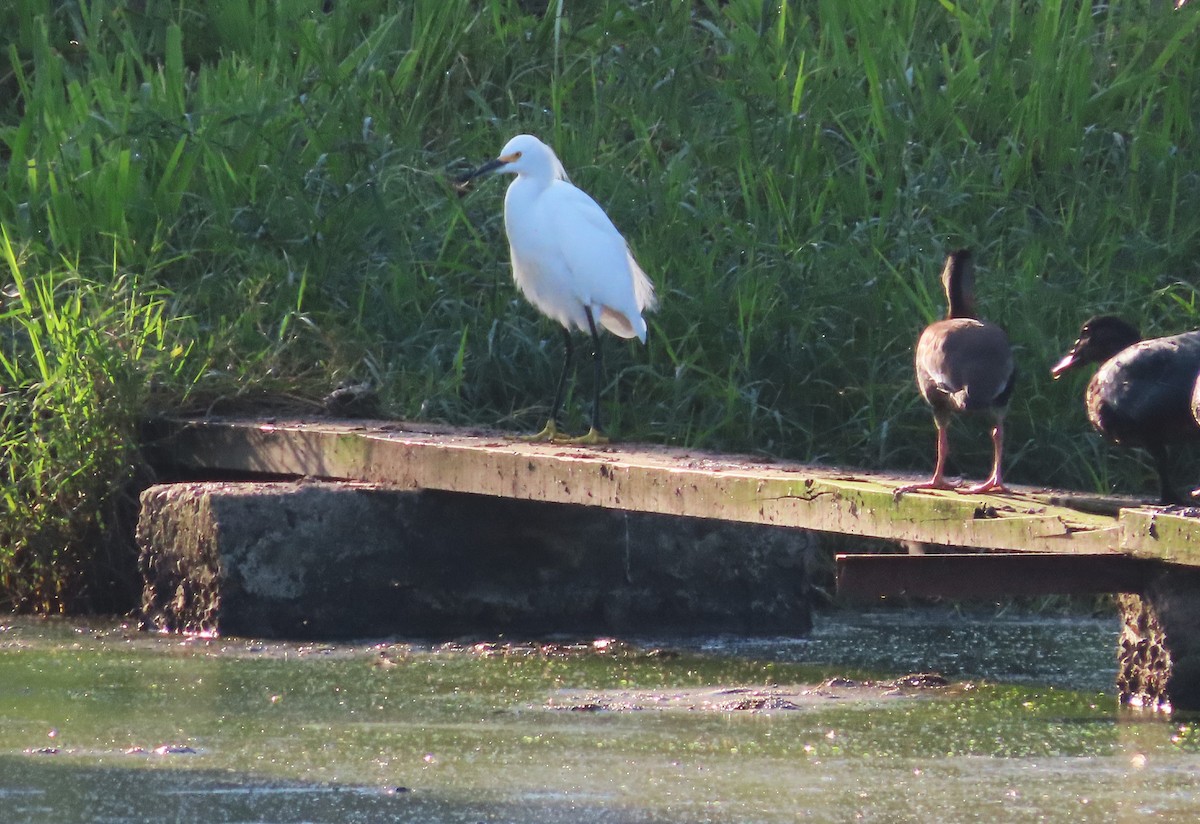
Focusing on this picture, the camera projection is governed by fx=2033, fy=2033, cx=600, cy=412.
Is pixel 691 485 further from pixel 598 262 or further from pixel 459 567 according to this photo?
pixel 598 262

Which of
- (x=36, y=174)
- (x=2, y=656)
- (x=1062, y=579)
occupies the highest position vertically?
(x=36, y=174)

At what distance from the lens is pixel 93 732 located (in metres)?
4.22

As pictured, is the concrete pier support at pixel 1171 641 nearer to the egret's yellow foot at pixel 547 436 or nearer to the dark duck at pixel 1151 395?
the dark duck at pixel 1151 395

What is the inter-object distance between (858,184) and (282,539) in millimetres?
3268

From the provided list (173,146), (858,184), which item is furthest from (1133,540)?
(173,146)

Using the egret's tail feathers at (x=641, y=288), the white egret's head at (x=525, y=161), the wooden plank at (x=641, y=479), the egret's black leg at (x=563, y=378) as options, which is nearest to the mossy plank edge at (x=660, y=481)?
the wooden plank at (x=641, y=479)

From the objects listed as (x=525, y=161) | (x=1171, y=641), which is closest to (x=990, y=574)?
(x=1171, y=641)

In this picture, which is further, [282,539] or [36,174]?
[36,174]

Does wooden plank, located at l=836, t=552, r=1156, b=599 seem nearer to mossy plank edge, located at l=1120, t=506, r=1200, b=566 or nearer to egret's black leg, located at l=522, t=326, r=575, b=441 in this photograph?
mossy plank edge, located at l=1120, t=506, r=1200, b=566

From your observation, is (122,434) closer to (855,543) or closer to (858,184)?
(855,543)

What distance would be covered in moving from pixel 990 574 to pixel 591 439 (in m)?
1.94

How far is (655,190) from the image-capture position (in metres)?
8.23

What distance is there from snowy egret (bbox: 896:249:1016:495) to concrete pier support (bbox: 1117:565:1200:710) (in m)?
0.50

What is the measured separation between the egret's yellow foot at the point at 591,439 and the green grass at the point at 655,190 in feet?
1.86
